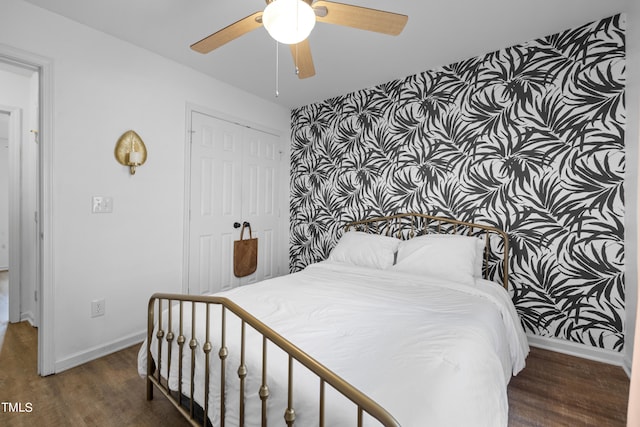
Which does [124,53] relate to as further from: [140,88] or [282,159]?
[282,159]

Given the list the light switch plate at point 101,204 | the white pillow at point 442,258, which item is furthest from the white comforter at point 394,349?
the light switch plate at point 101,204

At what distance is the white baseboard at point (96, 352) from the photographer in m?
2.10

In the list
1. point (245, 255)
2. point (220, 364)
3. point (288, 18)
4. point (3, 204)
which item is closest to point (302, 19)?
point (288, 18)

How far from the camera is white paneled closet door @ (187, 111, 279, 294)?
296 centimetres

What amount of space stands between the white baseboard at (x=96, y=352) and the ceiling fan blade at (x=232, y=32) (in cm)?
226

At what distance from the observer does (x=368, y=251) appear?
8.97 ft

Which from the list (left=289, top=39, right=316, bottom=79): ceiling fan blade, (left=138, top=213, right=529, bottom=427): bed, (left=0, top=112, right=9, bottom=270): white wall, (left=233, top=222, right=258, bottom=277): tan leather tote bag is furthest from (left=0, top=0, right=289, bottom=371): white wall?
(left=0, top=112, right=9, bottom=270): white wall

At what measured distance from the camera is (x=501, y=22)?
2146mm

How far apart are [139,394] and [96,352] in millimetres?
743

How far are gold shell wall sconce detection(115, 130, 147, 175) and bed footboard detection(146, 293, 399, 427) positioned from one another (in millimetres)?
1304

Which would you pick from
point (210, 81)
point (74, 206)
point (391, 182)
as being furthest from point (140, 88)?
point (391, 182)

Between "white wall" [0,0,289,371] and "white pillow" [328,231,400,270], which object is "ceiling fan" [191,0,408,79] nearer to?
"white wall" [0,0,289,371]

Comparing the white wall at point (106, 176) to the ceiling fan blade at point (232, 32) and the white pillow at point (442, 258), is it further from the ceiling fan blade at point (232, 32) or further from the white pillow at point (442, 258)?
the white pillow at point (442, 258)

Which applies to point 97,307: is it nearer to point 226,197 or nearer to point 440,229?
point 226,197
